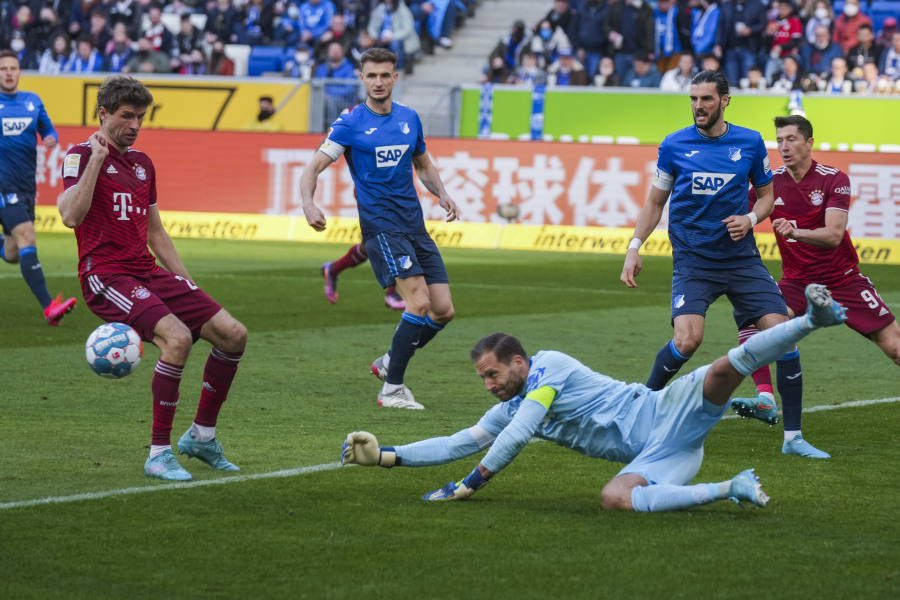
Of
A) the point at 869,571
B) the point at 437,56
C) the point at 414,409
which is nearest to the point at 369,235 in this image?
the point at 414,409

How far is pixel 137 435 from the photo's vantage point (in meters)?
7.17

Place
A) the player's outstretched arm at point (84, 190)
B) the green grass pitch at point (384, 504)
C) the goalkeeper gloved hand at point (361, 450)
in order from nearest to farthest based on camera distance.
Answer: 1. the green grass pitch at point (384, 504)
2. the goalkeeper gloved hand at point (361, 450)
3. the player's outstretched arm at point (84, 190)

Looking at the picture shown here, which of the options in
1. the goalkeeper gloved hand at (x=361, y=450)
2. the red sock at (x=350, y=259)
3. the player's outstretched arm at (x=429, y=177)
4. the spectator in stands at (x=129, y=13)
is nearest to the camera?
the goalkeeper gloved hand at (x=361, y=450)

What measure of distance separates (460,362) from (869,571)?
5907mm

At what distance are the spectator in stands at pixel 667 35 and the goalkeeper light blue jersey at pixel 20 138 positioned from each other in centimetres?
1459

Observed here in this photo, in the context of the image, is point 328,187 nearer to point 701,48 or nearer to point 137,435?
point 701,48

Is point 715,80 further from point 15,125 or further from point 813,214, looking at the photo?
point 15,125

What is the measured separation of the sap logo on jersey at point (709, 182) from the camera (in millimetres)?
7184

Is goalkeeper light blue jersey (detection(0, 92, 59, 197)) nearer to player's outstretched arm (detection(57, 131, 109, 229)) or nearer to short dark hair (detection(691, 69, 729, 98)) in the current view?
player's outstretched arm (detection(57, 131, 109, 229))

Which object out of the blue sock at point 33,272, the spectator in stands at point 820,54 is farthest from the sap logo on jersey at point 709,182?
the spectator in stands at point 820,54

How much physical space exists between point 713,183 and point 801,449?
59.6 inches

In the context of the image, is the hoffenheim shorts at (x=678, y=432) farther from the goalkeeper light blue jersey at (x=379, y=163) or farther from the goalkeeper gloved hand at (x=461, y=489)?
the goalkeeper light blue jersey at (x=379, y=163)

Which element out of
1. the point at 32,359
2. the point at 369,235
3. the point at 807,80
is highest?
the point at 807,80

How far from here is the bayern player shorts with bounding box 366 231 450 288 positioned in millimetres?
8609
